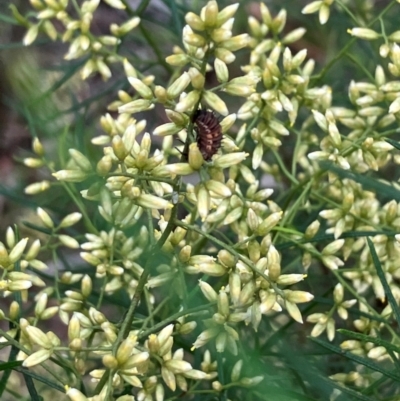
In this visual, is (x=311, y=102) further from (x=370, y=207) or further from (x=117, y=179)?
(x=117, y=179)

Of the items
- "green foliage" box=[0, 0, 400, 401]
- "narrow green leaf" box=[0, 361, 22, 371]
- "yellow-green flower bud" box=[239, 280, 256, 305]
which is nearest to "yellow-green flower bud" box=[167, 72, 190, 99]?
"green foliage" box=[0, 0, 400, 401]

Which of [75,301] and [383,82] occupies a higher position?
[383,82]

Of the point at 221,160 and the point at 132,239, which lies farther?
the point at 132,239

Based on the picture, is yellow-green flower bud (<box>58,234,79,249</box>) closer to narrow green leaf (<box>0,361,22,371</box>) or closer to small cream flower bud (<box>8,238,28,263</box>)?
small cream flower bud (<box>8,238,28,263</box>)

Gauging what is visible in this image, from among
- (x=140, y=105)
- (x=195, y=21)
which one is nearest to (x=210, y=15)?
(x=195, y=21)

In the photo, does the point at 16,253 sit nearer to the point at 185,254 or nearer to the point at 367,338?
the point at 185,254

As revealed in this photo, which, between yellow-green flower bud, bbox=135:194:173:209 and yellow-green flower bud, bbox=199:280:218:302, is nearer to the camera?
yellow-green flower bud, bbox=135:194:173:209

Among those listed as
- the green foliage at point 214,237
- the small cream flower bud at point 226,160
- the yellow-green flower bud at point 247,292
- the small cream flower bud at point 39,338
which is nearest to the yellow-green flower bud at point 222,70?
the green foliage at point 214,237

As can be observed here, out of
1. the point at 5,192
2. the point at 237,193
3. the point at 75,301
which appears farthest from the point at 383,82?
the point at 5,192
